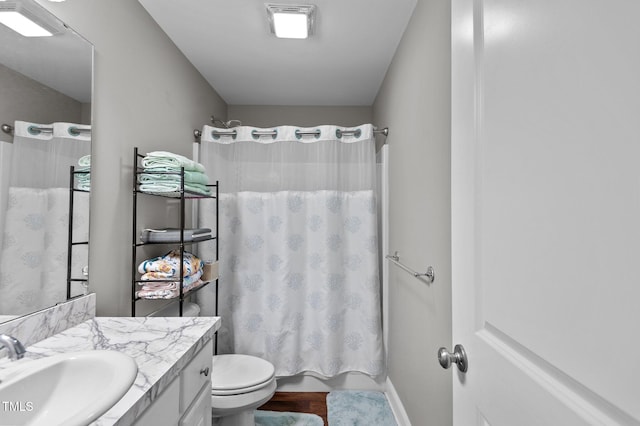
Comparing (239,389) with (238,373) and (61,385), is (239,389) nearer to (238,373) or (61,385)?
(238,373)

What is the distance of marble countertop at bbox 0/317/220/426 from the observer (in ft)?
2.33

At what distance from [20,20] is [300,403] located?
2.43 meters

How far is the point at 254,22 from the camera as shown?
184 centimetres

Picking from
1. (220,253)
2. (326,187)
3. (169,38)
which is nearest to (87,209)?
(220,253)

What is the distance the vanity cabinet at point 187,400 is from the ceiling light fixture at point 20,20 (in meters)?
1.23

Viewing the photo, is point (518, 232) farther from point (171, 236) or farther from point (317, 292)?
point (317, 292)

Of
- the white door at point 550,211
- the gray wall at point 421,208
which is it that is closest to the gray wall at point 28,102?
the white door at point 550,211

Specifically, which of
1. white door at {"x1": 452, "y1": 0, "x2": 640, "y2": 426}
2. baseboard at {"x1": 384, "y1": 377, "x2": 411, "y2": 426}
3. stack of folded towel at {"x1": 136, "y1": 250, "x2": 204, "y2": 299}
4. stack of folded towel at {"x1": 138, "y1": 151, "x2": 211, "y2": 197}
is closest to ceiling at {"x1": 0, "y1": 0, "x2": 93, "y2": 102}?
stack of folded towel at {"x1": 138, "y1": 151, "x2": 211, "y2": 197}

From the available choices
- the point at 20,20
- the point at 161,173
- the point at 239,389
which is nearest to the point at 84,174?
the point at 161,173

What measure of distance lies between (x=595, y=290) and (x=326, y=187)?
1964 mm

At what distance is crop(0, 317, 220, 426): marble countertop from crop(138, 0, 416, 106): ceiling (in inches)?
64.0

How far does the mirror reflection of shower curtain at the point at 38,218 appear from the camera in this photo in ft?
3.25

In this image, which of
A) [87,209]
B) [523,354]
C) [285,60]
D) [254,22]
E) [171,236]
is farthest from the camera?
[285,60]

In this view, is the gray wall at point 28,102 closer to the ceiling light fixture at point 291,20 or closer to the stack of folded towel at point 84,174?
the stack of folded towel at point 84,174
